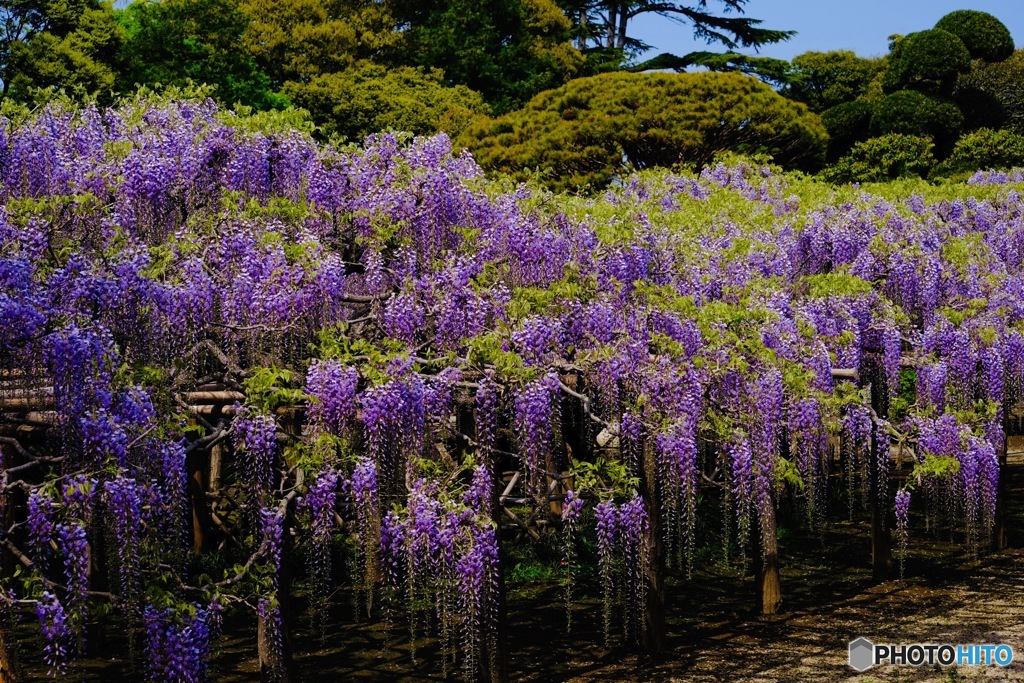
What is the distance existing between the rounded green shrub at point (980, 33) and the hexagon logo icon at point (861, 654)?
89.6 feet

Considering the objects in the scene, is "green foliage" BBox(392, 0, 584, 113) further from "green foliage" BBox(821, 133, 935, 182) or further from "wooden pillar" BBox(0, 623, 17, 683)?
"wooden pillar" BBox(0, 623, 17, 683)

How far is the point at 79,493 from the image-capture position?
890 centimetres

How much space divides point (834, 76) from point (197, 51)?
67.4 ft

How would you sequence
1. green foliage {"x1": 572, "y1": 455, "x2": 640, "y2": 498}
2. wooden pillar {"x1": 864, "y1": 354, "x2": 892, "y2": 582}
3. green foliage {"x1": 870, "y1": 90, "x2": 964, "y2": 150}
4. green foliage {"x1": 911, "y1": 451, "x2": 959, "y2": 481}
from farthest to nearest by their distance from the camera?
1. green foliage {"x1": 870, "y1": 90, "x2": 964, "y2": 150}
2. wooden pillar {"x1": 864, "y1": 354, "x2": 892, "y2": 582}
3. green foliage {"x1": 911, "y1": 451, "x2": 959, "y2": 481}
4. green foliage {"x1": 572, "y1": 455, "x2": 640, "y2": 498}

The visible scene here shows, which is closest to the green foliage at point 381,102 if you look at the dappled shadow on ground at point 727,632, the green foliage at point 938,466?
the dappled shadow on ground at point 727,632

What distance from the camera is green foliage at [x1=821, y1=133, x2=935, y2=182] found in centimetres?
3319

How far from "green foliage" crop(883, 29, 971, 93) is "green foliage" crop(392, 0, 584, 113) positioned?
9.61m

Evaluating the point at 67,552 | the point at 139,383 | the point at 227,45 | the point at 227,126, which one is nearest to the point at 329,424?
the point at 139,383

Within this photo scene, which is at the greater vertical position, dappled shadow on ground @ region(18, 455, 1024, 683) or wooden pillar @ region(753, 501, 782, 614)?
wooden pillar @ region(753, 501, 782, 614)

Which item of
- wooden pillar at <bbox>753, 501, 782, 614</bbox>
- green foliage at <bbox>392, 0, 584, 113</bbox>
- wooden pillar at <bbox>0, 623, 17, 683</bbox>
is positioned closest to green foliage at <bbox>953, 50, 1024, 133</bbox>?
green foliage at <bbox>392, 0, 584, 113</bbox>

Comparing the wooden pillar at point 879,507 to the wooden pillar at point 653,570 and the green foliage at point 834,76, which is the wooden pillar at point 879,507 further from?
the green foliage at point 834,76

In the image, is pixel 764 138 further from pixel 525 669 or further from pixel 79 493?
pixel 79 493

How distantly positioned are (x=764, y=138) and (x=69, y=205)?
2247 cm

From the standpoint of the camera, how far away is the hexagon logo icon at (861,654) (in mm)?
12977
